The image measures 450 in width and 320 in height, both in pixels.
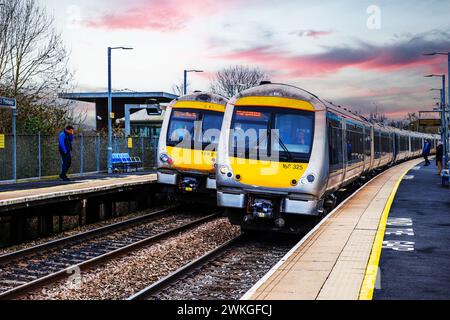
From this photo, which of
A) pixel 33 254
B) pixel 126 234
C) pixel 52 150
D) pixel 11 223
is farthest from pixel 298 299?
pixel 52 150

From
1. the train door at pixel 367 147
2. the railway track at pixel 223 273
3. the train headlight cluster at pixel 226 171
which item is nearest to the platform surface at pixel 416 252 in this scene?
the railway track at pixel 223 273

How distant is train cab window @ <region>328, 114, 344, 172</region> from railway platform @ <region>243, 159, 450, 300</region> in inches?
46.9

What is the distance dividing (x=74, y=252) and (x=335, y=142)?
6.27 m

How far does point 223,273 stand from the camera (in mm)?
10008

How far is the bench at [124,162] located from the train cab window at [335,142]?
18.1 metres

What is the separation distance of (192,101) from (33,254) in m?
7.41

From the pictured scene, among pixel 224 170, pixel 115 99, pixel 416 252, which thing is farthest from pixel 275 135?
pixel 115 99

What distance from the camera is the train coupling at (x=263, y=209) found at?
467 inches

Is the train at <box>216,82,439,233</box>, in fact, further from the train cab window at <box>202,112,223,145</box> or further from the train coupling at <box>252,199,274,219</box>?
the train cab window at <box>202,112,223,145</box>

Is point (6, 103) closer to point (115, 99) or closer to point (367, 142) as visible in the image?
point (367, 142)

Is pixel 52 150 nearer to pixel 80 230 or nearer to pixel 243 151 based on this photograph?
pixel 80 230

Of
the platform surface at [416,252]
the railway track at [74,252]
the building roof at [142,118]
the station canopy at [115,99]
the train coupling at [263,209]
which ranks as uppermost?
the station canopy at [115,99]

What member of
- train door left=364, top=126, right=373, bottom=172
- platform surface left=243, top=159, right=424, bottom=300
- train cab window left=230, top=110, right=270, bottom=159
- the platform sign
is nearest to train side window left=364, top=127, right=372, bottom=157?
train door left=364, top=126, right=373, bottom=172

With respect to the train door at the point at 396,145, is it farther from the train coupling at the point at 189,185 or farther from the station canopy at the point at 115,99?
the train coupling at the point at 189,185
